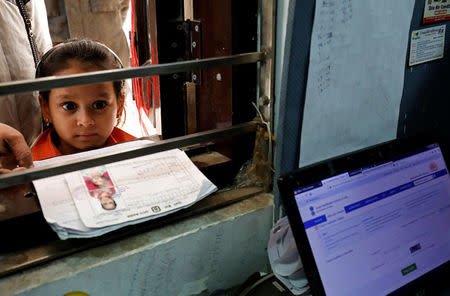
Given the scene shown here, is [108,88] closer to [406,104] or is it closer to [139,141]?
[139,141]

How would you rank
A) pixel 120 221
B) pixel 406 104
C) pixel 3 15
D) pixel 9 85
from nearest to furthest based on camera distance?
pixel 9 85 < pixel 120 221 < pixel 406 104 < pixel 3 15

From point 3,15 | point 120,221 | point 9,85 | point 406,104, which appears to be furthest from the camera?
point 3,15

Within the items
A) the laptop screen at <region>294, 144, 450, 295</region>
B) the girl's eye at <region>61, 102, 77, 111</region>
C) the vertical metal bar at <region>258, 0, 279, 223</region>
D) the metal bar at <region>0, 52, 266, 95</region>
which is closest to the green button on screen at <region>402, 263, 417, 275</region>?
the laptop screen at <region>294, 144, 450, 295</region>

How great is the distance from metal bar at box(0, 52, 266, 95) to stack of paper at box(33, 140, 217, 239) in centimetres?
20

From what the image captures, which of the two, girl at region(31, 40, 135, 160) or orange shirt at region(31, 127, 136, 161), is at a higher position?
girl at region(31, 40, 135, 160)

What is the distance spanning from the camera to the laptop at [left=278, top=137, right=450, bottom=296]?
2.37ft

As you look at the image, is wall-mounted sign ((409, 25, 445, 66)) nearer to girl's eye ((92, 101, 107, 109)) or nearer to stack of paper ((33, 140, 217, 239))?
stack of paper ((33, 140, 217, 239))

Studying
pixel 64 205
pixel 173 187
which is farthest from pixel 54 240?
pixel 173 187

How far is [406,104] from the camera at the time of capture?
112cm

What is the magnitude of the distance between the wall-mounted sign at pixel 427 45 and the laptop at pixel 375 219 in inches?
10.6

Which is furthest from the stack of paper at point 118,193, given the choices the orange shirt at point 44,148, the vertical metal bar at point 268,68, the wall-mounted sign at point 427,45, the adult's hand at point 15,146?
the wall-mounted sign at point 427,45

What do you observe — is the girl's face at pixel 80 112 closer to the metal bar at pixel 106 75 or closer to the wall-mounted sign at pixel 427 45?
the metal bar at pixel 106 75

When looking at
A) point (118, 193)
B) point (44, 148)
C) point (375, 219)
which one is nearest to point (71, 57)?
point (44, 148)

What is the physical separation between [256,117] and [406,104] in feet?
1.33
